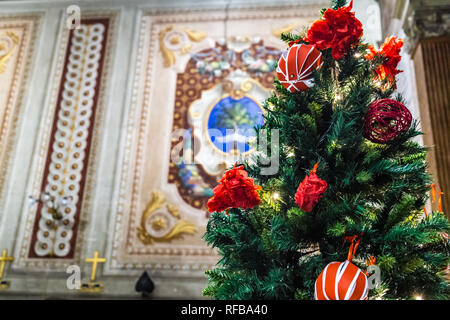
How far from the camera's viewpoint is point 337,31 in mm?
1774

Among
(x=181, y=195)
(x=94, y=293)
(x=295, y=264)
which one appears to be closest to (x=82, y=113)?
(x=181, y=195)

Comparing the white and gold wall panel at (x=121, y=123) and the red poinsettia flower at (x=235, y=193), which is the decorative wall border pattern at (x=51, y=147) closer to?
the white and gold wall panel at (x=121, y=123)

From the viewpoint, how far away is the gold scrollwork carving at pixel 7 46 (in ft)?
19.9

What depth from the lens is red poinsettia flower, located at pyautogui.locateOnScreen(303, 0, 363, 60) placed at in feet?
5.87

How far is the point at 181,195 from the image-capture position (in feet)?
17.3

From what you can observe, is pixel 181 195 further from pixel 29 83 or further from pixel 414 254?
pixel 414 254

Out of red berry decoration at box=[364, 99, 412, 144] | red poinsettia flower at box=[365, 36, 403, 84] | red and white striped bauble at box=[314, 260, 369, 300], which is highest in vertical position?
red poinsettia flower at box=[365, 36, 403, 84]

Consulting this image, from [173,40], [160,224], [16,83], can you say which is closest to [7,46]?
[16,83]

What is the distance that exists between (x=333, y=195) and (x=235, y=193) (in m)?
0.39

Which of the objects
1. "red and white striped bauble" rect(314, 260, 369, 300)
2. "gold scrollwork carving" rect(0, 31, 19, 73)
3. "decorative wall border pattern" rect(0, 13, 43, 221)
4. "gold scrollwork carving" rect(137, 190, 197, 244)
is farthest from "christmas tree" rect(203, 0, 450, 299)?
"gold scrollwork carving" rect(0, 31, 19, 73)

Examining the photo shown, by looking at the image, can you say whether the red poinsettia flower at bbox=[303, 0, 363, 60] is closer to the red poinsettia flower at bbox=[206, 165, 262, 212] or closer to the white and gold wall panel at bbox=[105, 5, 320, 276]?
the red poinsettia flower at bbox=[206, 165, 262, 212]

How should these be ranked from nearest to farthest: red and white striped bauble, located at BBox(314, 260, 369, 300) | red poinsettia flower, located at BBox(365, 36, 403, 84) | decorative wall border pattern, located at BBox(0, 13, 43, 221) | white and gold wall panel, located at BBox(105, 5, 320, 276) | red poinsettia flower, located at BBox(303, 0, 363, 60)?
red and white striped bauble, located at BBox(314, 260, 369, 300) < red poinsettia flower, located at BBox(303, 0, 363, 60) < red poinsettia flower, located at BBox(365, 36, 403, 84) < white and gold wall panel, located at BBox(105, 5, 320, 276) < decorative wall border pattern, located at BBox(0, 13, 43, 221)

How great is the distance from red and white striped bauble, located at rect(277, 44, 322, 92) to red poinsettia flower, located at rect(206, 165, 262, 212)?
1.60ft

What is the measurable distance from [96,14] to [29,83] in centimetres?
146
